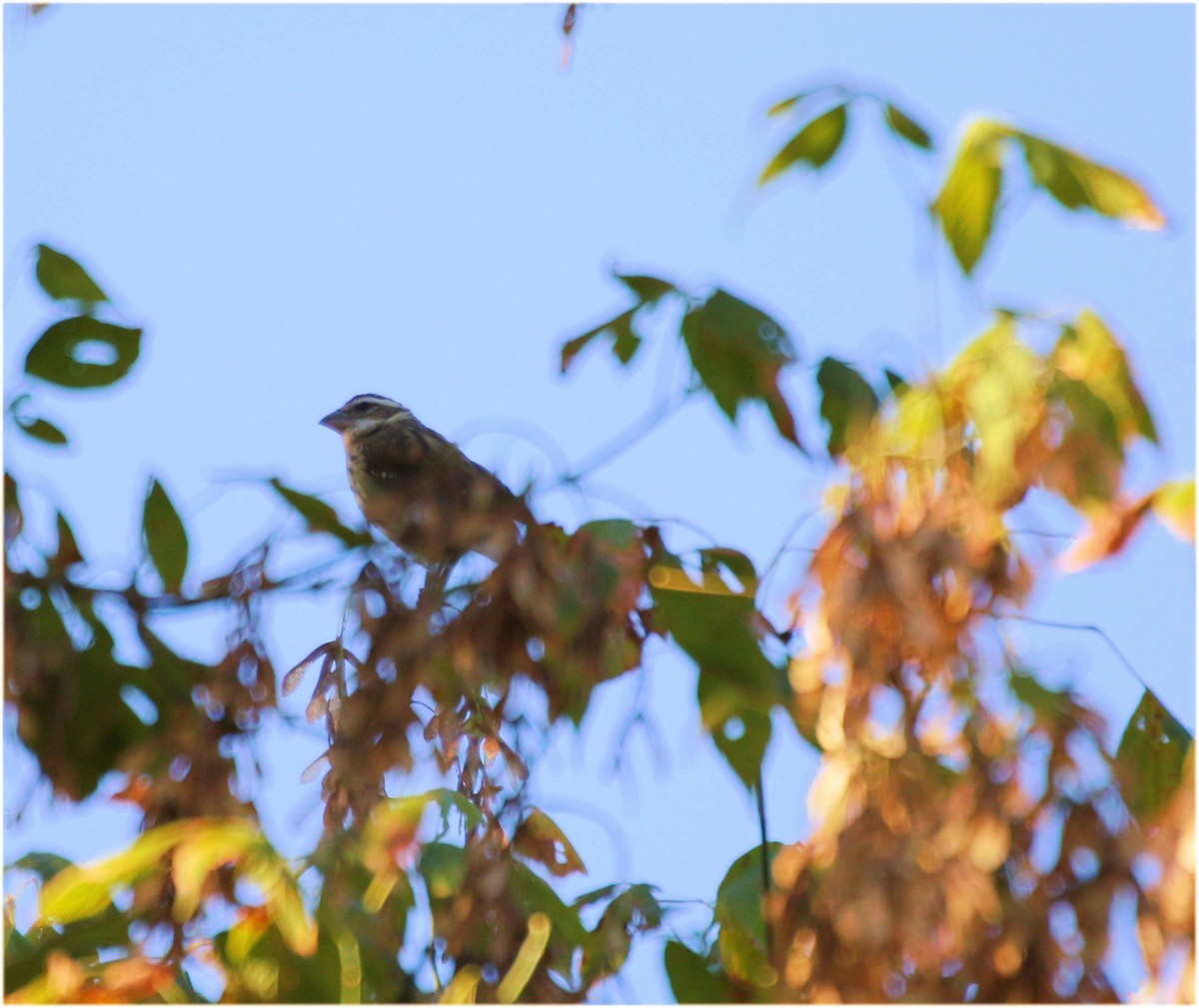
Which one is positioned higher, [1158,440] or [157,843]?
[1158,440]

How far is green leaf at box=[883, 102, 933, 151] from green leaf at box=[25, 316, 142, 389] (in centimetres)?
207

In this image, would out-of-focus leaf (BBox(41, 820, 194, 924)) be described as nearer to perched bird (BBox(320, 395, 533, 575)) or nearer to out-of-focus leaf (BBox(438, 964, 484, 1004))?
out-of-focus leaf (BBox(438, 964, 484, 1004))

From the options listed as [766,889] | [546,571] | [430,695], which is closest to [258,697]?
[430,695]

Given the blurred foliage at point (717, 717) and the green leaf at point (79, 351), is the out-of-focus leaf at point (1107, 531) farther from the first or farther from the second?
the green leaf at point (79, 351)

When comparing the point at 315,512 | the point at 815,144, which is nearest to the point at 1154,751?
the point at 815,144

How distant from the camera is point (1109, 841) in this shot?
277 cm

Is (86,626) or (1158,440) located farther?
(86,626)

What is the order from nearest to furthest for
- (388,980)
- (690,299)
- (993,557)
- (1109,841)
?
(1109,841) → (993,557) → (388,980) → (690,299)

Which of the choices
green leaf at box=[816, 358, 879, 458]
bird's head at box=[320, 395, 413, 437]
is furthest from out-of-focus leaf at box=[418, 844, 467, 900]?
bird's head at box=[320, 395, 413, 437]

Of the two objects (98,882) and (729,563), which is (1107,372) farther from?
(98,882)

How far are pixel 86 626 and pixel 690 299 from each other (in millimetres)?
1772

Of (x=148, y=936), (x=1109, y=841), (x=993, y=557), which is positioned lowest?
(x=148, y=936)

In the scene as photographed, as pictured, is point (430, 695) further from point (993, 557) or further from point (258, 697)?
point (993, 557)

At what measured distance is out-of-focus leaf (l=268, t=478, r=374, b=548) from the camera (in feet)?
14.3
